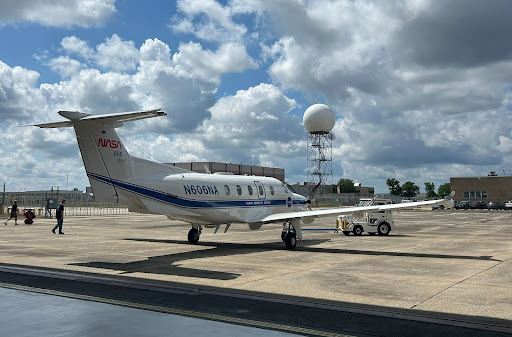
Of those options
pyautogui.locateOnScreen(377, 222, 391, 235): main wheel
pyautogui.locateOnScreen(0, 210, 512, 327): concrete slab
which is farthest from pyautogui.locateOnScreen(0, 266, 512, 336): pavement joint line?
pyautogui.locateOnScreen(377, 222, 391, 235): main wheel

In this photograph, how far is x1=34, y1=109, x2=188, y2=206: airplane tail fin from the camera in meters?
17.0

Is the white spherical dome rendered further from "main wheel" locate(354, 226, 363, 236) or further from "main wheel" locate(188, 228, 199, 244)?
"main wheel" locate(188, 228, 199, 244)

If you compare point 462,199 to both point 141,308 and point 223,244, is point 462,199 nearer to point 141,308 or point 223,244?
point 223,244

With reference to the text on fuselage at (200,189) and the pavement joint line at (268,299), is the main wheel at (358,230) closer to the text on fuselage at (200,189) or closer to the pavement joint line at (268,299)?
the text on fuselage at (200,189)

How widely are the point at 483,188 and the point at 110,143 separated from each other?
380 feet

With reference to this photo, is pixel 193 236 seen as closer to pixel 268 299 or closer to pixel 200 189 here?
pixel 200 189

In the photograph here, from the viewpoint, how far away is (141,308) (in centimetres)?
888

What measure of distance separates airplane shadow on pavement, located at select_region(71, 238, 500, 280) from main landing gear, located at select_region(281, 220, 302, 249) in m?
0.45

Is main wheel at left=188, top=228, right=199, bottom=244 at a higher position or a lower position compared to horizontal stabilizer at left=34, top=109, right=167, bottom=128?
lower

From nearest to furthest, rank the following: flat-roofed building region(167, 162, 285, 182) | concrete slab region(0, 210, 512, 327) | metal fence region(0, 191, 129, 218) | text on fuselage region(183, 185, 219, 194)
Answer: concrete slab region(0, 210, 512, 327) → text on fuselage region(183, 185, 219, 194) → metal fence region(0, 191, 129, 218) → flat-roofed building region(167, 162, 285, 182)

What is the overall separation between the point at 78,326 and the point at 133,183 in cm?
1098

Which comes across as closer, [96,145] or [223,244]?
[96,145]

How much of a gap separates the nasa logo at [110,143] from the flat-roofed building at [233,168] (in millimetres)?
67645

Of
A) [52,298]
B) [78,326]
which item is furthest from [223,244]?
[78,326]
